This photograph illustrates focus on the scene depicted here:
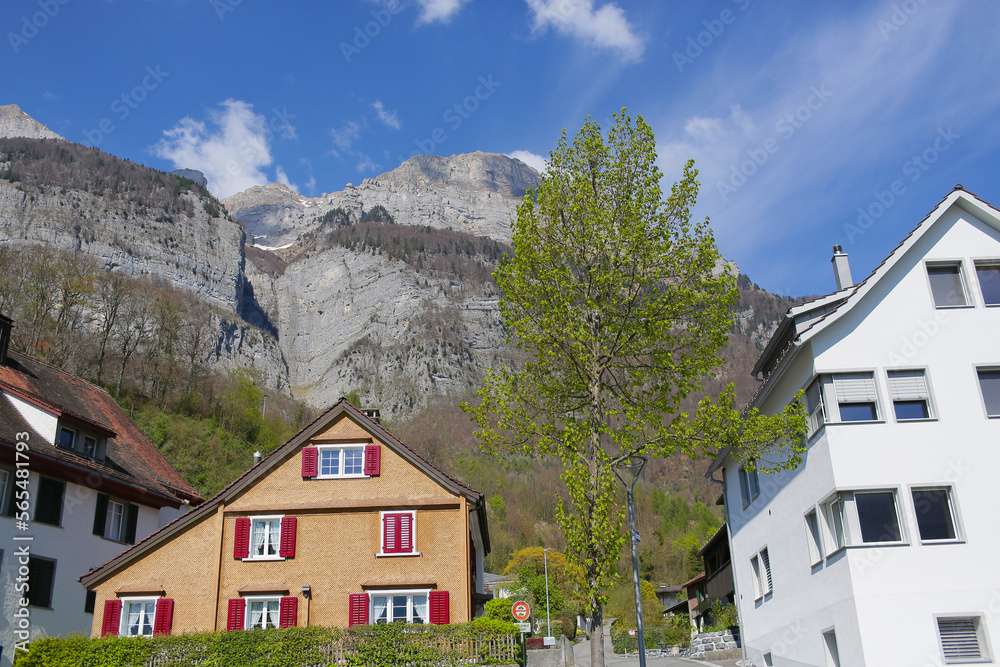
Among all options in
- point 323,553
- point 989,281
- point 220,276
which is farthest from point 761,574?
point 220,276

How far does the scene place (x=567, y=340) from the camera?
19.8 m

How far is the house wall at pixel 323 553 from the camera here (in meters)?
28.1

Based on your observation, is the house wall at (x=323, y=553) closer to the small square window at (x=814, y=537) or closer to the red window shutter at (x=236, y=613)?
the red window shutter at (x=236, y=613)

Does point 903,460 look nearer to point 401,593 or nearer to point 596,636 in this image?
point 596,636

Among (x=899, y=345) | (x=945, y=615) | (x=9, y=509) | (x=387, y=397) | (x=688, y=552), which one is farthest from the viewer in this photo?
(x=387, y=397)

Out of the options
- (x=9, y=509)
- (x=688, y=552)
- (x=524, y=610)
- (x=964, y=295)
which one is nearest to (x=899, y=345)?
(x=964, y=295)

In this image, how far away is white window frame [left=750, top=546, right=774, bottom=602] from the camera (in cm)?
2775

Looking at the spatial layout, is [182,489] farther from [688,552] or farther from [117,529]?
[688,552]

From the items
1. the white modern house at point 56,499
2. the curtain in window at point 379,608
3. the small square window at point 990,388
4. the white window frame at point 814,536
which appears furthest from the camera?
the curtain in window at point 379,608

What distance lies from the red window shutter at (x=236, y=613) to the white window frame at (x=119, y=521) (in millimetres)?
8828

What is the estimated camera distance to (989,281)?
22938 mm

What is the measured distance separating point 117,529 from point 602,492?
2591 cm

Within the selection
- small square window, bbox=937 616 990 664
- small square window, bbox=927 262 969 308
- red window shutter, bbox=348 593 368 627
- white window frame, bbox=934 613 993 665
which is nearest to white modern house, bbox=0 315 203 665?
red window shutter, bbox=348 593 368 627

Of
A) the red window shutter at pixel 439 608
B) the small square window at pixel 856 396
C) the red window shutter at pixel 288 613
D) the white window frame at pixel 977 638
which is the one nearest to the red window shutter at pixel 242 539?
the red window shutter at pixel 288 613
